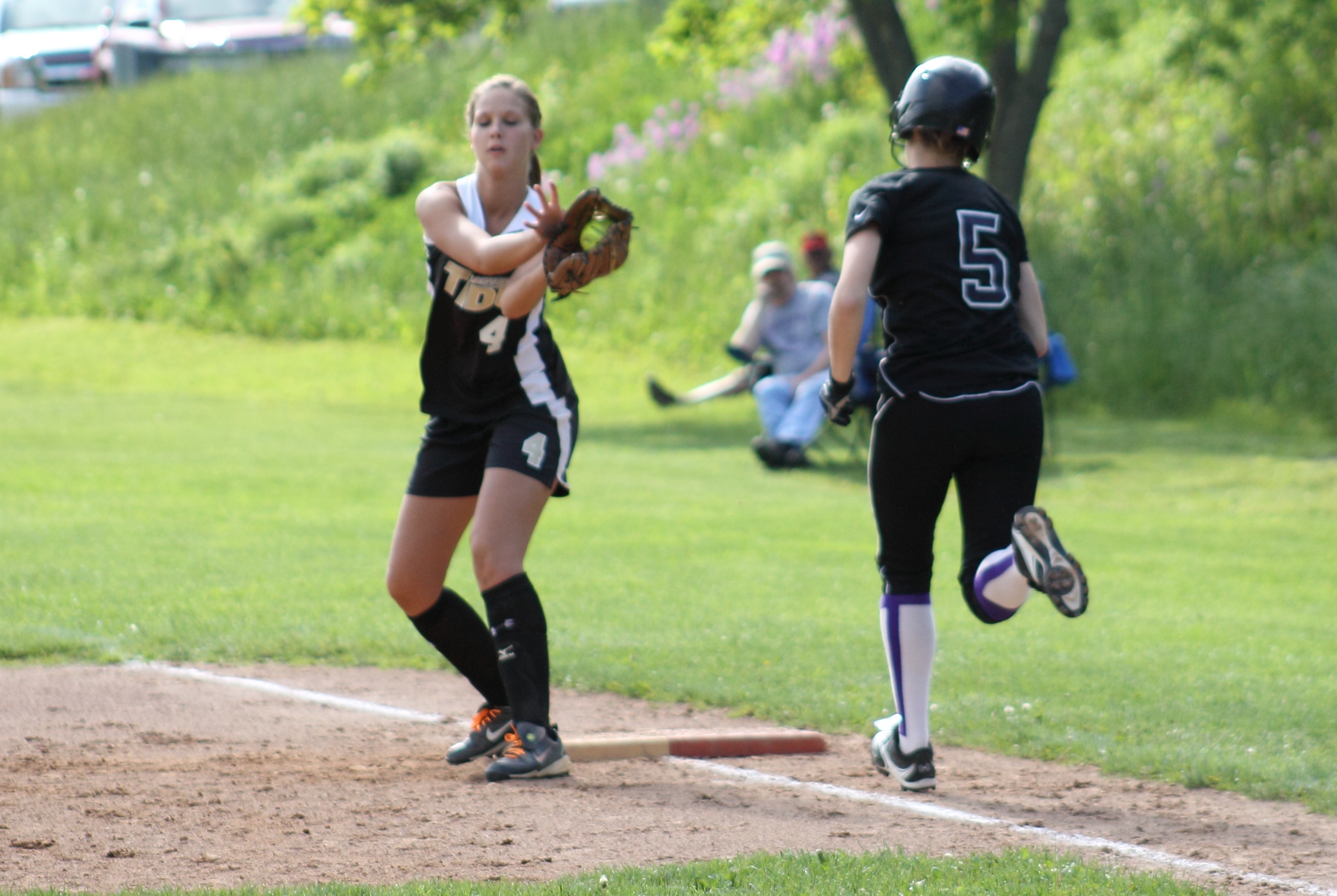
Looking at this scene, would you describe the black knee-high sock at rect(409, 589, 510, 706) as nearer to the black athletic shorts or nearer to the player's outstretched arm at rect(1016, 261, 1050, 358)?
the black athletic shorts

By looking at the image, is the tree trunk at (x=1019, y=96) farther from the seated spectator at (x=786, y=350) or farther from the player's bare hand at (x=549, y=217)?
the player's bare hand at (x=549, y=217)

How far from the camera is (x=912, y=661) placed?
4.71 meters

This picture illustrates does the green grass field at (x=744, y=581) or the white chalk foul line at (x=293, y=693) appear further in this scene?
the green grass field at (x=744, y=581)

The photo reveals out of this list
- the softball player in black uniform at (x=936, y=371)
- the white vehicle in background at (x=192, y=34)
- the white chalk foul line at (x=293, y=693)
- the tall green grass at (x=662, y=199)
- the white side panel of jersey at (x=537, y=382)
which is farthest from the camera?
the white vehicle in background at (x=192, y=34)

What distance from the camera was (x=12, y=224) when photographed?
28422 mm

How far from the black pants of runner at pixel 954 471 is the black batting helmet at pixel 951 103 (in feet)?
2.66

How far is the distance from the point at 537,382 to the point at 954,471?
1.34 meters

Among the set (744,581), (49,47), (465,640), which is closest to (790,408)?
(744,581)

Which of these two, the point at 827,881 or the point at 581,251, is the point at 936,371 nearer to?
the point at 581,251

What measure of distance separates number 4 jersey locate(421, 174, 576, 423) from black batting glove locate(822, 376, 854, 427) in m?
0.84

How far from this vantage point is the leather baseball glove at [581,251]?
454 cm

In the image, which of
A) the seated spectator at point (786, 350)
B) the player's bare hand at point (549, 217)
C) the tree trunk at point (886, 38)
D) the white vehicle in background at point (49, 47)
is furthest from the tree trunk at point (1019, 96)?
the white vehicle in background at point (49, 47)

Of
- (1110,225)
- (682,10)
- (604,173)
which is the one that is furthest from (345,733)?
(604,173)

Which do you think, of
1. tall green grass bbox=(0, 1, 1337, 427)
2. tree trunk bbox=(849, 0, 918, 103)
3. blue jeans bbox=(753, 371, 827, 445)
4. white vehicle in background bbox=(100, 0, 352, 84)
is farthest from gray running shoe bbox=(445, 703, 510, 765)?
white vehicle in background bbox=(100, 0, 352, 84)
